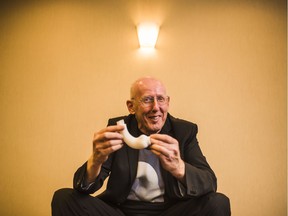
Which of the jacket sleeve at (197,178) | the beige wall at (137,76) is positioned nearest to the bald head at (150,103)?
the jacket sleeve at (197,178)

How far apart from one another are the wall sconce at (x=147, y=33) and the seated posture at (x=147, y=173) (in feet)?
2.82

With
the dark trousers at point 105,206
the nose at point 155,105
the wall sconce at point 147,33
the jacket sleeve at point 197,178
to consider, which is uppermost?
the wall sconce at point 147,33

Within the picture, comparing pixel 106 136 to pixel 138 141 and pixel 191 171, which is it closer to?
pixel 138 141

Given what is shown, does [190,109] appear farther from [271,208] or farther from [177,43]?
[271,208]

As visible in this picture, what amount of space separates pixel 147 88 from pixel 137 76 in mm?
878

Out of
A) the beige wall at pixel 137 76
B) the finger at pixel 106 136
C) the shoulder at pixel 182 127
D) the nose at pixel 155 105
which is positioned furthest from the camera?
the beige wall at pixel 137 76

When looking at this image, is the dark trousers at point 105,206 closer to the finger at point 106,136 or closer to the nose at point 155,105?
the finger at point 106,136

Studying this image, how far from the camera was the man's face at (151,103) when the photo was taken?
1.49m

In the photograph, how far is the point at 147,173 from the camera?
1.52 metres

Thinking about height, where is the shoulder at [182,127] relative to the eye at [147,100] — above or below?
below

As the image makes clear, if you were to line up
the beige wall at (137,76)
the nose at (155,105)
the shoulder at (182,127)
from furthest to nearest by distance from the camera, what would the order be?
1. the beige wall at (137,76)
2. the shoulder at (182,127)
3. the nose at (155,105)

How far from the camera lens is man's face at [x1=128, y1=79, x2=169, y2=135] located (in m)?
1.49

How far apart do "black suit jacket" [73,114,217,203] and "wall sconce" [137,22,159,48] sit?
89 cm

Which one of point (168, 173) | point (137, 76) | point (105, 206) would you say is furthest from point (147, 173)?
point (137, 76)
